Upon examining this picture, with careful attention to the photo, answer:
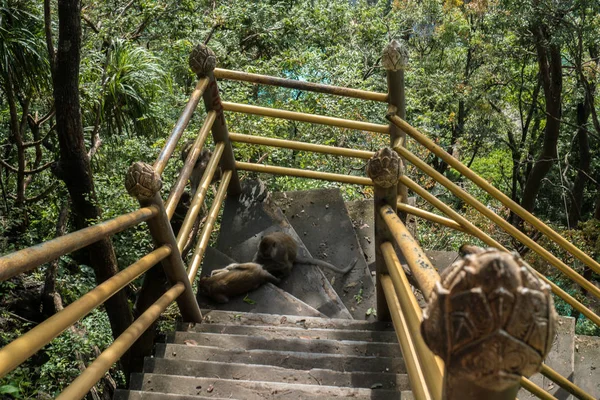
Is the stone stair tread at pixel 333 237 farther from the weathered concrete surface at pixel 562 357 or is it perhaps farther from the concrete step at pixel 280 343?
the weathered concrete surface at pixel 562 357

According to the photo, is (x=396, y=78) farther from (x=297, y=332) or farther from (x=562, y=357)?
(x=562, y=357)

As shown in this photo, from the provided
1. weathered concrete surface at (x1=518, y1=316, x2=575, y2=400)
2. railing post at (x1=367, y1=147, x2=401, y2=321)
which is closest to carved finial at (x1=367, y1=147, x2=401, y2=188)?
railing post at (x1=367, y1=147, x2=401, y2=321)

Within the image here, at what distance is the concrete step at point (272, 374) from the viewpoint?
11.1ft

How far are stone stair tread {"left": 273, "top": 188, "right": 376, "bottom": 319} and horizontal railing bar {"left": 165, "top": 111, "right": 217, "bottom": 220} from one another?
1462mm

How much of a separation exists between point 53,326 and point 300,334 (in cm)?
216

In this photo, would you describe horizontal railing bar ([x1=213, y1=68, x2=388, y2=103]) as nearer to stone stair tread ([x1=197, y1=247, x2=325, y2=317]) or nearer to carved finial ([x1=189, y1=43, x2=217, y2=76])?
carved finial ([x1=189, y1=43, x2=217, y2=76])

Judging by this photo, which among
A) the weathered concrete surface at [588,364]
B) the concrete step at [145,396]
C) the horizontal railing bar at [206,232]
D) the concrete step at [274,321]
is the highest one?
the horizontal railing bar at [206,232]

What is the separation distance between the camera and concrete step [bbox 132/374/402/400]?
10.4 feet

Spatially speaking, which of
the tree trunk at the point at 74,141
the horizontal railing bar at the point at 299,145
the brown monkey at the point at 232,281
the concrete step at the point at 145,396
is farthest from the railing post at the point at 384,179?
the tree trunk at the point at 74,141

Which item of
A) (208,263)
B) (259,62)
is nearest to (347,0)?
(259,62)

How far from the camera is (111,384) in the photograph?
227 inches

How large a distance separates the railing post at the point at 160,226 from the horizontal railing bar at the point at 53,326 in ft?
1.19

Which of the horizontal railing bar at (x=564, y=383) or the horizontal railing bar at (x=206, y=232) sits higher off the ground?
the horizontal railing bar at (x=206, y=232)

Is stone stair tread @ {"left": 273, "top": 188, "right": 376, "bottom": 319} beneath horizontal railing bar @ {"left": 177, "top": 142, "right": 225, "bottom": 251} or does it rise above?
beneath
